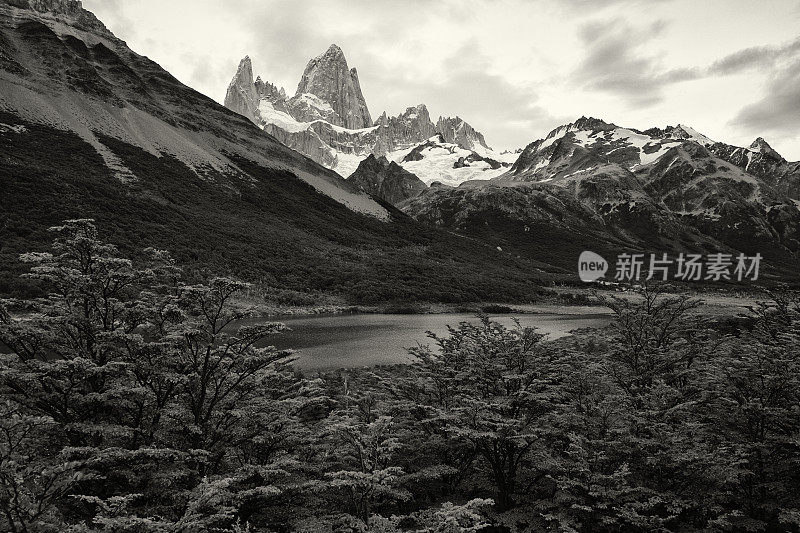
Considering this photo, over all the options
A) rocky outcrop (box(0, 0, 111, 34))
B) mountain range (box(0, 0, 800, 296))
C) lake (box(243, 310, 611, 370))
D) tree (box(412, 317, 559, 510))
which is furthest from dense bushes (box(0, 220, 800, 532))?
rocky outcrop (box(0, 0, 111, 34))

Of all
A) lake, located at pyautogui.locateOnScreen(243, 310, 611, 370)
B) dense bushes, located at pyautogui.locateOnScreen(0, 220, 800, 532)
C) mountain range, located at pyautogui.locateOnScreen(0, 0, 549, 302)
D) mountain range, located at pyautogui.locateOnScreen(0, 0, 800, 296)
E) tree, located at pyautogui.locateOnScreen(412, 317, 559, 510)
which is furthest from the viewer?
mountain range, located at pyautogui.locateOnScreen(0, 0, 800, 296)

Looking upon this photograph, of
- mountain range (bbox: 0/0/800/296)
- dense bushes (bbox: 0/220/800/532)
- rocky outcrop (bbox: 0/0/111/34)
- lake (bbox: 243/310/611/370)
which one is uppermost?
rocky outcrop (bbox: 0/0/111/34)

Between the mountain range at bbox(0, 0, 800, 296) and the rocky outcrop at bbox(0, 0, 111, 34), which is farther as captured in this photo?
the rocky outcrop at bbox(0, 0, 111, 34)

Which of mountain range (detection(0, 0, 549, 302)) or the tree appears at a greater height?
mountain range (detection(0, 0, 549, 302))

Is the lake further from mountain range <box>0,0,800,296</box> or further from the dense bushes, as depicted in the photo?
mountain range <box>0,0,800,296</box>

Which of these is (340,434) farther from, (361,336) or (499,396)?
(361,336)

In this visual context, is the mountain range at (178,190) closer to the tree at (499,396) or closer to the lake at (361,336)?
the lake at (361,336)

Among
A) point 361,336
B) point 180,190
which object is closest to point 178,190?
point 180,190
